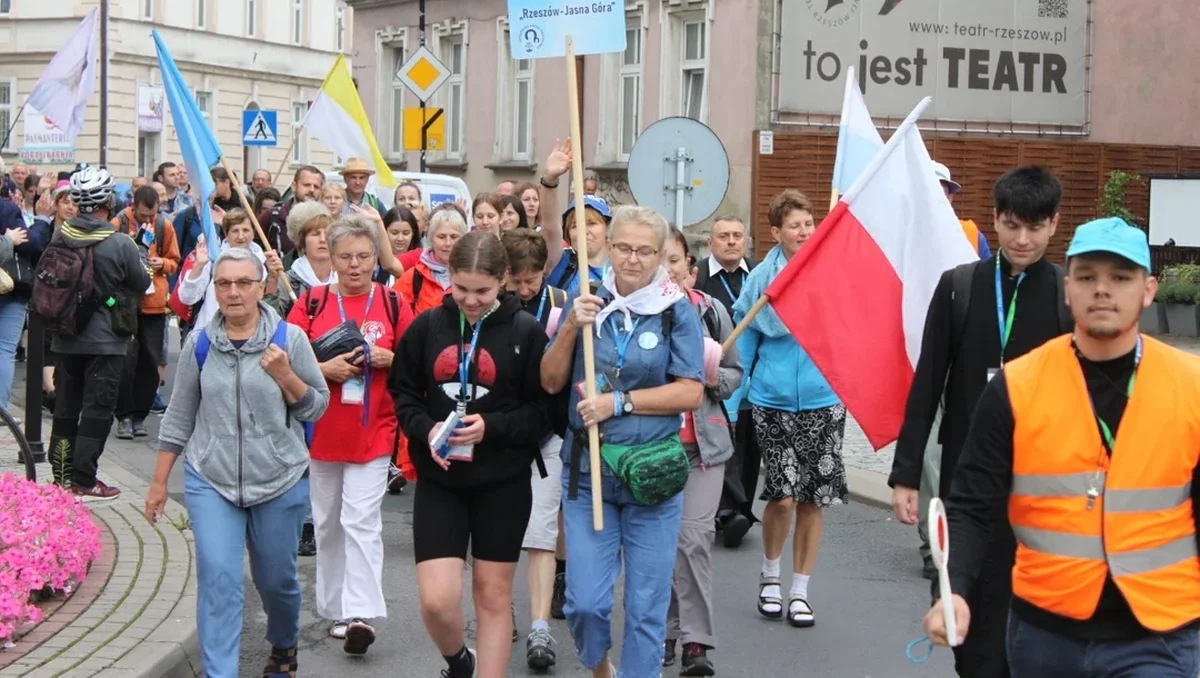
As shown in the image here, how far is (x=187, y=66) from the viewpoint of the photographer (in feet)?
173

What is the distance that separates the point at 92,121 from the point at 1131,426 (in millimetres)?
49879

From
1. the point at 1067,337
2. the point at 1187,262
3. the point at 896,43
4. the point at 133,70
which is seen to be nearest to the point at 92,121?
the point at 133,70

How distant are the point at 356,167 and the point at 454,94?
22180 millimetres

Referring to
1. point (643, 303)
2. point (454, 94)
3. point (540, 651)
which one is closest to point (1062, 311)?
point (643, 303)

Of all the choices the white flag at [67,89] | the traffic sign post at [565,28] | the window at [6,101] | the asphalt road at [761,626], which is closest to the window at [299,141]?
the window at [6,101]

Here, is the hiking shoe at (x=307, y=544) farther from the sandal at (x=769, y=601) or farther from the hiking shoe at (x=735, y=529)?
the sandal at (x=769, y=601)

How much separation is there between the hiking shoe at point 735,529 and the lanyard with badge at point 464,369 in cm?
377

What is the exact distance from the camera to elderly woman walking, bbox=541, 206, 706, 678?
5859 mm

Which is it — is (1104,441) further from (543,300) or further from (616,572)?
(543,300)

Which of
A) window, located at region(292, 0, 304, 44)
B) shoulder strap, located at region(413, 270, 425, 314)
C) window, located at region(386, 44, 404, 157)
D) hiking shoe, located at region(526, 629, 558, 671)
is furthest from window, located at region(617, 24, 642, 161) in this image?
window, located at region(292, 0, 304, 44)

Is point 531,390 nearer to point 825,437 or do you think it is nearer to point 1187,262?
point 825,437

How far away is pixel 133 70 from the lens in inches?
2009

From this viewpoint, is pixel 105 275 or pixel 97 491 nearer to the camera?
pixel 97 491

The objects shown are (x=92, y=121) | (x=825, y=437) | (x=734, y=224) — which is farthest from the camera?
(x=92, y=121)
